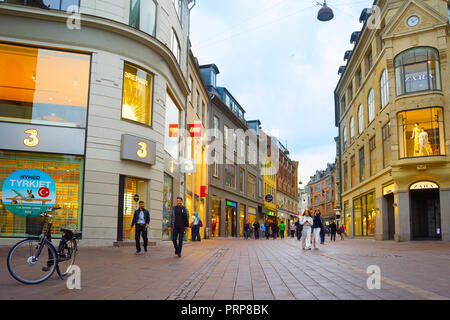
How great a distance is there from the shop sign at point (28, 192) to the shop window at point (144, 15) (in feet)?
24.5

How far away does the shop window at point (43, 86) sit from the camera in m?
16.3

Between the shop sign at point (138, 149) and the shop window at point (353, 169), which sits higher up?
the shop window at point (353, 169)

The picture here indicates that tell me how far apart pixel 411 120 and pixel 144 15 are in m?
17.4

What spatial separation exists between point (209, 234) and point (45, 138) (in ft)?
65.8

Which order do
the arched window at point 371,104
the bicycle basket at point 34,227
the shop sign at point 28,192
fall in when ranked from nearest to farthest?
Answer: the bicycle basket at point 34,227
the shop sign at point 28,192
the arched window at point 371,104

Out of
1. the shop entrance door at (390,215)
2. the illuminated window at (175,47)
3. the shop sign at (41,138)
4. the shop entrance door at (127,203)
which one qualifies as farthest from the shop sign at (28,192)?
the shop entrance door at (390,215)

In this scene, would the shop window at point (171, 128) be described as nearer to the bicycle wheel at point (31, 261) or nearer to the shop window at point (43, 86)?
the shop window at point (43, 86)

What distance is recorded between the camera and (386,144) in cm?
3019

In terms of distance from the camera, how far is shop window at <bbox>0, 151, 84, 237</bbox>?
15312mm

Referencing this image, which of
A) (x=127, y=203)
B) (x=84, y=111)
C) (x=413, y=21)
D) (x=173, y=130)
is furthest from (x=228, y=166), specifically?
(x=84, y=111)

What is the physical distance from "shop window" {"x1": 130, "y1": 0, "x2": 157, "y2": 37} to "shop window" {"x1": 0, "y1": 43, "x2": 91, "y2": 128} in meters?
2.86

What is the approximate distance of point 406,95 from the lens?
27.2 meters

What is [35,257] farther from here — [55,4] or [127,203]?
[55,4]

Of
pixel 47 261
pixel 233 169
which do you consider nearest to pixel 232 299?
pixel 47 261
